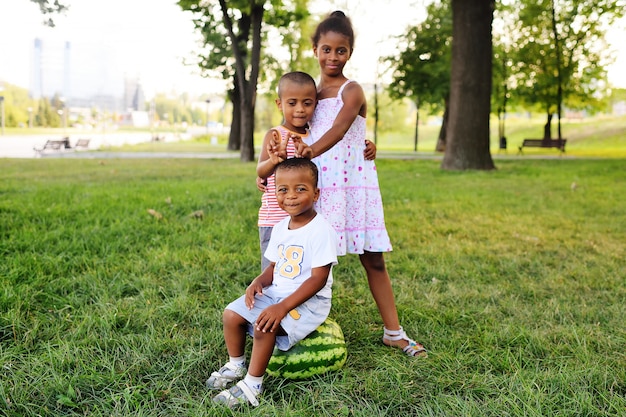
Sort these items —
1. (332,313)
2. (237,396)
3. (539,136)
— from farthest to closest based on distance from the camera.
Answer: (539,136)
(332,313)
(237,396)

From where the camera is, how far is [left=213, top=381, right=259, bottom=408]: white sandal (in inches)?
98.1

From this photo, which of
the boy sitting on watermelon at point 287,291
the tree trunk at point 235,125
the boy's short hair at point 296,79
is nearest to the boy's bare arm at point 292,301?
the boy sitting on watermelon at point 287,291

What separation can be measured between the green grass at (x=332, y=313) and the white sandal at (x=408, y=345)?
7 centimetres

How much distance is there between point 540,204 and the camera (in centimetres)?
875

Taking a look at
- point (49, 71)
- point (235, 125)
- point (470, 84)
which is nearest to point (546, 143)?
point (470, 84)

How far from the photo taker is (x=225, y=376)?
2.75m

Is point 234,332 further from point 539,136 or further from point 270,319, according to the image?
point 539,136

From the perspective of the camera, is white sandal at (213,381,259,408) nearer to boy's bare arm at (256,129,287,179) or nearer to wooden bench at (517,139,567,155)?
boy's bare arm at (256,129,287,179)

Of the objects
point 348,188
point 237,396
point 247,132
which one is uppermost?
point 247,132

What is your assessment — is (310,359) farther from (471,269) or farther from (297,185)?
(471,269)

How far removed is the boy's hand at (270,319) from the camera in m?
2.58

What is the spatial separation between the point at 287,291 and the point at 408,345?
2.94ft

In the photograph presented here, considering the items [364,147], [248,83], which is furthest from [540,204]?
[248,83]

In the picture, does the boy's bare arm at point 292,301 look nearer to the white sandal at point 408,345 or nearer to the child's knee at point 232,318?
the child's knee at point 232,318
